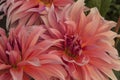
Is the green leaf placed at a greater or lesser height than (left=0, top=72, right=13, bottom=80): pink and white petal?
lesser

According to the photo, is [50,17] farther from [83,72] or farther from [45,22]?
[83,72]

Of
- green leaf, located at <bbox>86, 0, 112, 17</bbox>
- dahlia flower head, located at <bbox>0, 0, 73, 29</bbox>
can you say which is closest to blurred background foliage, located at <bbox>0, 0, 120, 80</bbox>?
green leaf, located at <bbox>86, 0, 112, 17</bbox>

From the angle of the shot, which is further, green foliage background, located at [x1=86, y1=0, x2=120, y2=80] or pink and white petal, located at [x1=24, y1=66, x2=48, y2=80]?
green foliage background, located at [x1=86, y1=0, x2=120, y2=80]

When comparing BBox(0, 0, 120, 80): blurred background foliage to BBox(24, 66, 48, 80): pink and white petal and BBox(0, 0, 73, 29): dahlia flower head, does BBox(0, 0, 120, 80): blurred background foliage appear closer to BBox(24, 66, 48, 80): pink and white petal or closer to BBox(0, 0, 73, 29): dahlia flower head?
BBox(0, 0, 73, 29): dahlia flower head

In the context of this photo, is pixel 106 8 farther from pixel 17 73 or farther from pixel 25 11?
pixel 17 73

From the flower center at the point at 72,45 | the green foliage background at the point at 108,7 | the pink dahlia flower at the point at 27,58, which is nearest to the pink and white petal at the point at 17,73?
the pink dahlia flower at the point at 27,58
